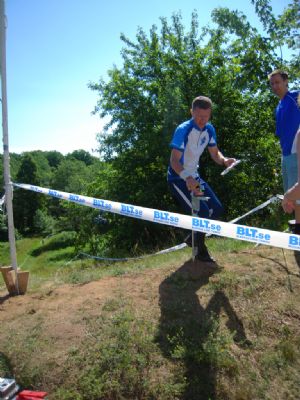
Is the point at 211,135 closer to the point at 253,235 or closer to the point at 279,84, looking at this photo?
the point at 279,84

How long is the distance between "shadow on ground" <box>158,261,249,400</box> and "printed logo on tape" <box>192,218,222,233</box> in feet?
2.65

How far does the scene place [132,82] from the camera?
14773 millimetres

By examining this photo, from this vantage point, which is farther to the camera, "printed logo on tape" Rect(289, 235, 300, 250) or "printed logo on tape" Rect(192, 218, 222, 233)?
"printed logo on tape" Rect(192, 218, 222, 233)

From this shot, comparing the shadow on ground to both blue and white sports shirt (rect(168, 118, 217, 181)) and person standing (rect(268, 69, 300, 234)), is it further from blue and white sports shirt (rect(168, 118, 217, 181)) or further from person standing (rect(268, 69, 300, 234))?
person standing (rect(268, 69, 300, 234))

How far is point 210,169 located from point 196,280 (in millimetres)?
9287

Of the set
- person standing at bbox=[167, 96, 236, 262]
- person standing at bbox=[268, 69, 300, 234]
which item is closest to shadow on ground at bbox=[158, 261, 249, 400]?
person standing at bbox=[167, 96, 236, 262]

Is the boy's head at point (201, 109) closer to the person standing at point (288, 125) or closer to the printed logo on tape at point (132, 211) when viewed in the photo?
the person standing at point (288, 125)

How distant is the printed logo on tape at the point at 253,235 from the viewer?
324 cm

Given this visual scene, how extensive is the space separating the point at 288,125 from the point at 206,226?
194 cm

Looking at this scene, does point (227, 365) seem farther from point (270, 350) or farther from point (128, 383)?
point (128, 383)

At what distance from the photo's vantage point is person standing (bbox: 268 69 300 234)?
4.67 m

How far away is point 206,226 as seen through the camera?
12.1ft

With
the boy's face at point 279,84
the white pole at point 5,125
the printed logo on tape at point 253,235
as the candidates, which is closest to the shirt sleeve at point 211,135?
the boy's face at point 279,84

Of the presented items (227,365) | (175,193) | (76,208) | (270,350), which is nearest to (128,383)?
(227,365)
